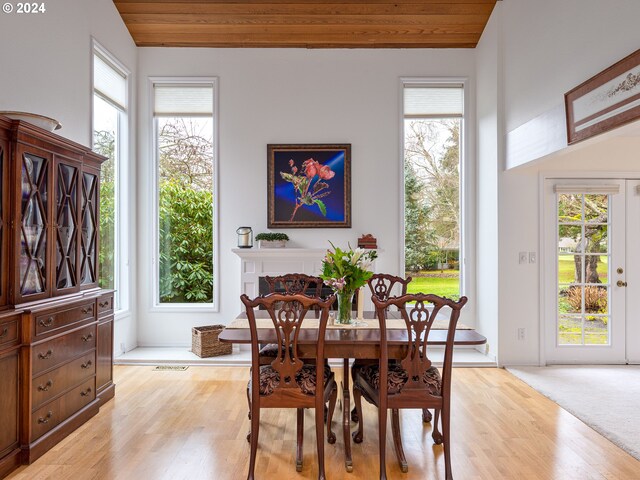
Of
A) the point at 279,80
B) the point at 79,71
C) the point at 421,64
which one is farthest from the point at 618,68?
the point at 79,71

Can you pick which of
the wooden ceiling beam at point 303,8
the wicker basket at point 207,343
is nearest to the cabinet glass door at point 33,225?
the wicker basket at point 207,343

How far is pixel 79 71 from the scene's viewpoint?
4066 millimetres

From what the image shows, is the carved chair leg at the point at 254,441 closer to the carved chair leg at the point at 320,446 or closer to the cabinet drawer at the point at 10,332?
the carved chair leg at the point at 320,446

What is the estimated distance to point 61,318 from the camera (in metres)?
2.93

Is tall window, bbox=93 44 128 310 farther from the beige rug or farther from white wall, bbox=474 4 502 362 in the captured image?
the beige rug

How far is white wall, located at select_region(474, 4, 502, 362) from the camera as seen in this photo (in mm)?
4621

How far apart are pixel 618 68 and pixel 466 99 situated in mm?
2567

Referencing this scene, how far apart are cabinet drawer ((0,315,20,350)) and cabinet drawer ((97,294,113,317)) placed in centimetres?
90

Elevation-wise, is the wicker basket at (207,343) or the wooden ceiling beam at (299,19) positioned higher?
the wooden ceiling beam at (299,19)

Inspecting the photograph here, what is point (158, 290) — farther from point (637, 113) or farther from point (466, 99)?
point (637, 113)

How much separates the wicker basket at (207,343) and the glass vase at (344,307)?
7.73ft

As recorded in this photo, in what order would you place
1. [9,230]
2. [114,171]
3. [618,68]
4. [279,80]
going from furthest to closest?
[279,80] < [114,171] < [618,68] < [9,230]

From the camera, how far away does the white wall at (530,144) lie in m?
3.60

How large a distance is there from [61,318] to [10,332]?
444 mm
